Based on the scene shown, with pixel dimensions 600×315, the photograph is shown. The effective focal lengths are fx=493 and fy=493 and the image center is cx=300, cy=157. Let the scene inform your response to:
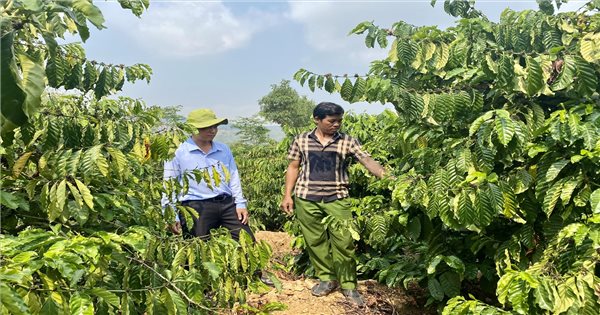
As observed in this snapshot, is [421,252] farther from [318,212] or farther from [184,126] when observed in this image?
[184,126]

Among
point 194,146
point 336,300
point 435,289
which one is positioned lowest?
point 336,300

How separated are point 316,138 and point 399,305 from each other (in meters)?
1.39

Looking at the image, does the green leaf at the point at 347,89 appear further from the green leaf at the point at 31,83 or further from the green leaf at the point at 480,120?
the green leaf at the point at 31,83

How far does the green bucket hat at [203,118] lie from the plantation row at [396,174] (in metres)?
0.71

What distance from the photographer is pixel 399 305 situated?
145 inches

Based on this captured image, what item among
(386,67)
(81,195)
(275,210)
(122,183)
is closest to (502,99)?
(386,67)

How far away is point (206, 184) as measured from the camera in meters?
3.56

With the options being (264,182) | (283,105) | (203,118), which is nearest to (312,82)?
(203,118)

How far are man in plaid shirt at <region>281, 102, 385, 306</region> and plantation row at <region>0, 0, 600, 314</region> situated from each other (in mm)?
234

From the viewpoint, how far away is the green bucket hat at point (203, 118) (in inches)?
141

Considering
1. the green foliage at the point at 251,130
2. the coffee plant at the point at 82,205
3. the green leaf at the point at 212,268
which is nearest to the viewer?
the coffee plant at the point at 82,205

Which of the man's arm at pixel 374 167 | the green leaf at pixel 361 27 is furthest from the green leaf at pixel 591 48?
the man's arm at pixel 374 167

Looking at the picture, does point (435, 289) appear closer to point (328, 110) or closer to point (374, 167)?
point (374, 167)

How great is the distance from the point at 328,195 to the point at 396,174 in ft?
1.65
